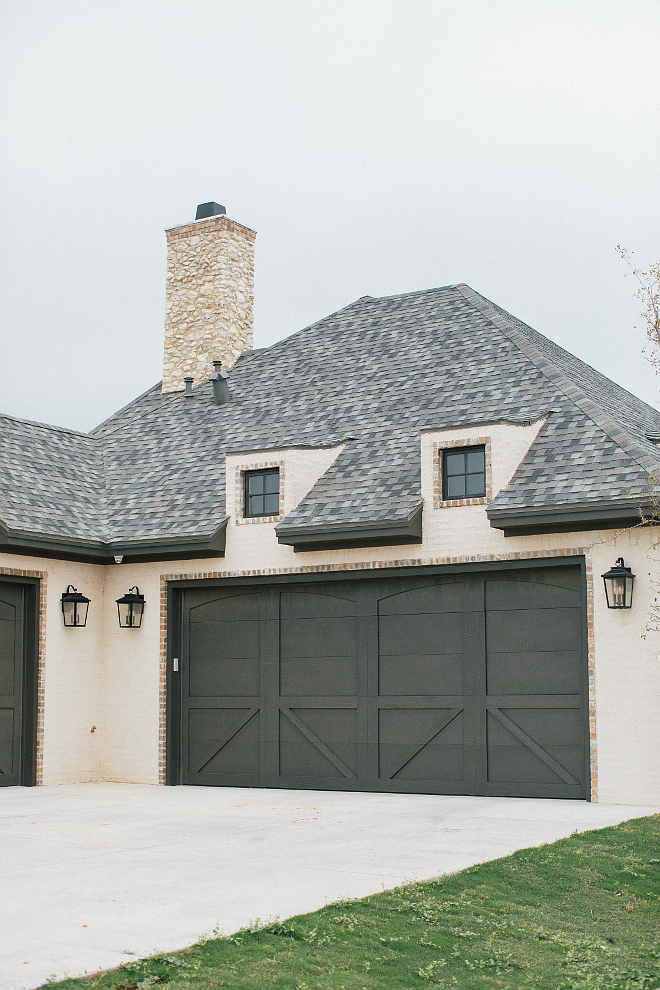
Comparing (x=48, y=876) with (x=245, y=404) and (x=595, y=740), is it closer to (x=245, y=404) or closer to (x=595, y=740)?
(x=595, y=740)

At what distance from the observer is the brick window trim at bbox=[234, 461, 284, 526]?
45.6ft

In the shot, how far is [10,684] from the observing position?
550 inches

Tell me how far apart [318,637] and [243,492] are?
7.10 feet

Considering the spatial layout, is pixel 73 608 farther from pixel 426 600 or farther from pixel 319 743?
pixel 426 600

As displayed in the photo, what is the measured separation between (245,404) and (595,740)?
24.2 feet

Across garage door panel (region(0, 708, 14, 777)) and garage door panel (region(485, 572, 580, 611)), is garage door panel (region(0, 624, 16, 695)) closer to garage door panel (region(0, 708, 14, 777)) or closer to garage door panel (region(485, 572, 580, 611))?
garage door panel (region(0, 708, 14, 777))

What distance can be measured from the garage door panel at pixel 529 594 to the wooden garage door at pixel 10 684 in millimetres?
5995

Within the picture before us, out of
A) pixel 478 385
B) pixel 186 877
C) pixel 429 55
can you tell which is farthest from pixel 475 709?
pixel 429 55

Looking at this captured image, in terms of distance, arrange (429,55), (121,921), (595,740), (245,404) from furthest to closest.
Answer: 1. (245,404)
2. (429,55)
3. (595,740)
4. (121,921)

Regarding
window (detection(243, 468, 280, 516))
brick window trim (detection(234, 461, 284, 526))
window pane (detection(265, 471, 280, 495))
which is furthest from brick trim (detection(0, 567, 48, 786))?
window pane (detection(265, 471, 280, 495))

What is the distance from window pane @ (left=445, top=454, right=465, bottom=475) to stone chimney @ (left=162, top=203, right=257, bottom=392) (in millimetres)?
6772

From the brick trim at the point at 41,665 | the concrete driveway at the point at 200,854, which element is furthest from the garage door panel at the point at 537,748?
the brick trim at the point at 41,665

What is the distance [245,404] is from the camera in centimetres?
1636

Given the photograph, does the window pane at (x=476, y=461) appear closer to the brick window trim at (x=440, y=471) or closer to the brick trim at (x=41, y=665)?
the brick window trim at (x=440, y=471)
